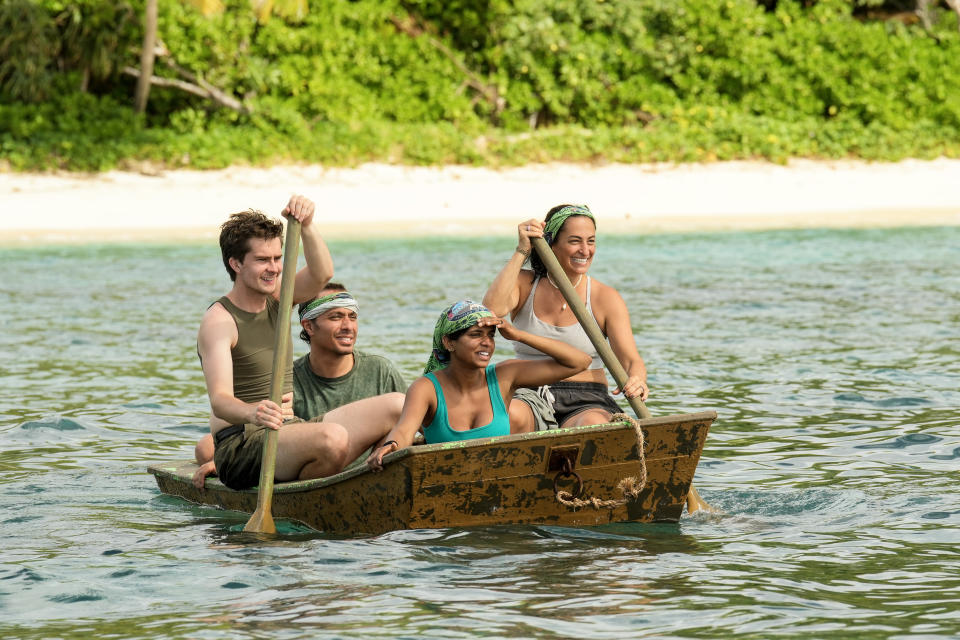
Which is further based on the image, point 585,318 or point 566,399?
point 566,399

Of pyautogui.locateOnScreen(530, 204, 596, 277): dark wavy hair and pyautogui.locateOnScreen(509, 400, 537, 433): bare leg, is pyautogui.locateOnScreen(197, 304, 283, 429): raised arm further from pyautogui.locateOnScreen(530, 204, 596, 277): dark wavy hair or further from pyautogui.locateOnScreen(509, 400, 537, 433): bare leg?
pyautogui.locateOnScreen(530, 204, 596, 277): dark wavy hair

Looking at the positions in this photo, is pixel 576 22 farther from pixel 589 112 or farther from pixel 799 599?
pixel 799 599

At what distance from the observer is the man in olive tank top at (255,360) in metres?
5.87

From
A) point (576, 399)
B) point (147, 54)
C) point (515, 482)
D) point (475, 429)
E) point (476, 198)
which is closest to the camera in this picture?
point (515, 482)

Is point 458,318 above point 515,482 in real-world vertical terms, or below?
above

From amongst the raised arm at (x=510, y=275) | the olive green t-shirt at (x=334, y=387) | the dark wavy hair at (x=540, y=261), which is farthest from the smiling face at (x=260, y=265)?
the dark wavy hair at (x=540, y=261)

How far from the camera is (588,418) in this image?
19.9 ft

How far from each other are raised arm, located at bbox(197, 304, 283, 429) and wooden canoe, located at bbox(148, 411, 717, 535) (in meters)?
0.39

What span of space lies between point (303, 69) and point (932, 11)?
12.3m

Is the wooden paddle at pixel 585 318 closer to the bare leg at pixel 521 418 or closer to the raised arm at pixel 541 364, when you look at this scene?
the raised arm at pixel 541 364

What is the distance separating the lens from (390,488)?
5492 mm

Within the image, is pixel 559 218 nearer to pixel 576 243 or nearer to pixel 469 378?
pixel 576 243

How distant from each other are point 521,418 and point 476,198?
16.1 metres

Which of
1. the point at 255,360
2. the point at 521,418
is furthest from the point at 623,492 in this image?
the point at 255,360
